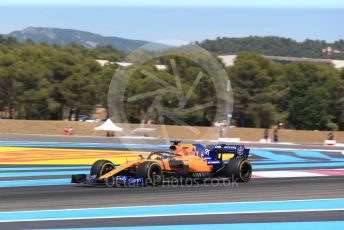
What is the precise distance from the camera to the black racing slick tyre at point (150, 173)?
14086 millimetres

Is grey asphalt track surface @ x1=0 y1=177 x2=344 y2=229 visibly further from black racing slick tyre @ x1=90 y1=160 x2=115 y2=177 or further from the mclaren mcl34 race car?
black racing slick tyre @ x1=90 y1=160 x2=115 y2=177

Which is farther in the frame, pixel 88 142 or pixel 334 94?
pixel 334 94

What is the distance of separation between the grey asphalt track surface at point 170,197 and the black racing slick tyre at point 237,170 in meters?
0.29

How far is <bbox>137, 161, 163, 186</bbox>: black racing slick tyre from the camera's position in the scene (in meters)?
14.1

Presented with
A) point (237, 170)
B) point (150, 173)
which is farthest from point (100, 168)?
point (237, 170)

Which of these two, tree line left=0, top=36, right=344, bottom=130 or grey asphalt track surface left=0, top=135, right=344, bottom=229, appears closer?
grey asphalt track surface left=0, top=135, right=344, bottom=229

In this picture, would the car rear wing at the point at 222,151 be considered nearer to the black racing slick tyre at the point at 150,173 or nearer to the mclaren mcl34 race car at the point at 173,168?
the mclaren mcl34 race car at the point at 173,168

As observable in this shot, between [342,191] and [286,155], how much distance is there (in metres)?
15.8

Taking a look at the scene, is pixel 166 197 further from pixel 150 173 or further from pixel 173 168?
pixel 173 168

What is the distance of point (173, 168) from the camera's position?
48.8 feet

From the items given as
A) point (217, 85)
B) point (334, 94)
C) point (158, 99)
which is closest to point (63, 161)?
point (158, 99)

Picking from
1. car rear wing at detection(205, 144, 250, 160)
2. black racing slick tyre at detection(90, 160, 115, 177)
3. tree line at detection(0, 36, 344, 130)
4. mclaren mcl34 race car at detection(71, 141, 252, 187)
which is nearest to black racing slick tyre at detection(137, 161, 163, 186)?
mclaren mcl34 race car at detection(71, 141, 252, 187)

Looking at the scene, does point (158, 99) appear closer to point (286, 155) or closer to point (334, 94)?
point (286, 155)

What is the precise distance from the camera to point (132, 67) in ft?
56.9
